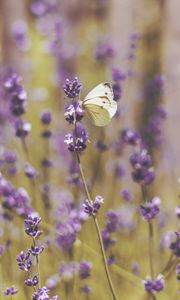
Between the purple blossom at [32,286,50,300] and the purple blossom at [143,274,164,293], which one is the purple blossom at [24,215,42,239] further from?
the purple blossom at [143,274,164,293]

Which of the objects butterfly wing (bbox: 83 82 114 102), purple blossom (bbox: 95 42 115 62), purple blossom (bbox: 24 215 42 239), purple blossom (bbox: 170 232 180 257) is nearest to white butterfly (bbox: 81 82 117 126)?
butterfly wing (bbox: 83 82 114 102)

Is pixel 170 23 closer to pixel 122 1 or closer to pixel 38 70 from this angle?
pixel 122 1

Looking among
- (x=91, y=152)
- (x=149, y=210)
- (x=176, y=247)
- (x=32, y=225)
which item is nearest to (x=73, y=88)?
(x=32, y=225)

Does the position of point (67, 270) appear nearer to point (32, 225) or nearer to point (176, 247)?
point (176, 247)

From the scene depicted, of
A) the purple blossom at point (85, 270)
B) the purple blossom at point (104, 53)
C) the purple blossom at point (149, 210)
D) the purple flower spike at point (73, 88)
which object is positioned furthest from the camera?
the purple blossom at point (104, 53)

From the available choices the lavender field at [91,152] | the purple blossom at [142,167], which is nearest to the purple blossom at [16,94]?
the lavender field at [91,152]

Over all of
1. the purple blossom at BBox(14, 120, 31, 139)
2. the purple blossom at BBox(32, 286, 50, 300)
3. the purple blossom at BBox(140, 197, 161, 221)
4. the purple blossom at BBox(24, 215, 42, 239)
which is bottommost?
the purple blossom at BBox(32, 286, 50, 300)

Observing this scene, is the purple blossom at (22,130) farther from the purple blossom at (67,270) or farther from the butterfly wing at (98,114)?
the butterfly wing at (98,114)
